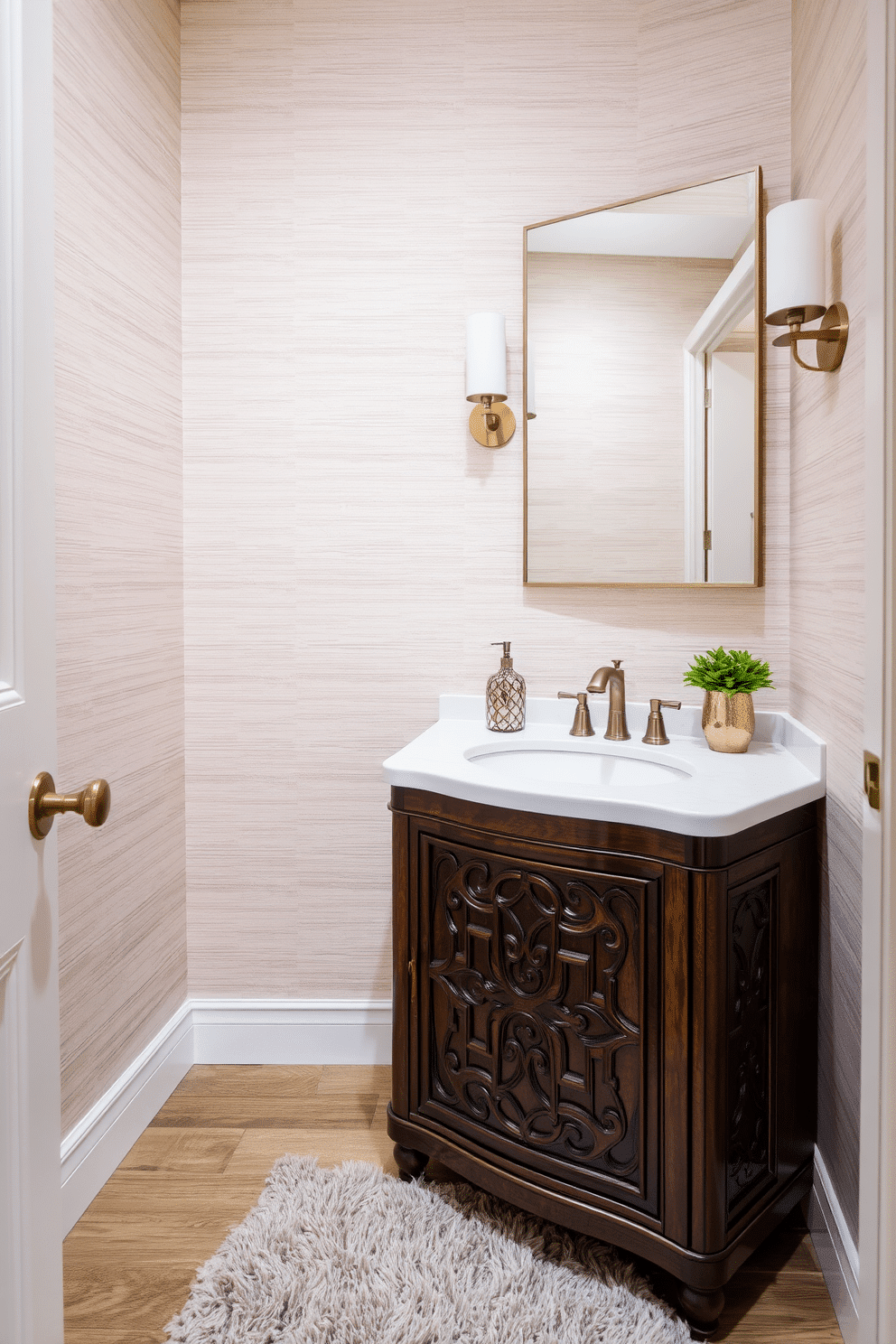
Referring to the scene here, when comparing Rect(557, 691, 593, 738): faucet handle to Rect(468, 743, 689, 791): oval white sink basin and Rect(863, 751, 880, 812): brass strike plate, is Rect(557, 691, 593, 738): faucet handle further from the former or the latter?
Rect(863, 751, 880, 812): brass strike plate

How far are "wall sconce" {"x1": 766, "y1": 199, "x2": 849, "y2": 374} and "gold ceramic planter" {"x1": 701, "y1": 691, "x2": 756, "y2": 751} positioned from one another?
0.63 metres

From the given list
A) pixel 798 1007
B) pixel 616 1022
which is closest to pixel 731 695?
pixel 798 1007

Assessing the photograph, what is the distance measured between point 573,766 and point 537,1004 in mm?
542

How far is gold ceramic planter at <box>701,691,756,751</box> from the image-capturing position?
1.69 meters

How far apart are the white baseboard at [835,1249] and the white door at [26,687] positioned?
3.65ft

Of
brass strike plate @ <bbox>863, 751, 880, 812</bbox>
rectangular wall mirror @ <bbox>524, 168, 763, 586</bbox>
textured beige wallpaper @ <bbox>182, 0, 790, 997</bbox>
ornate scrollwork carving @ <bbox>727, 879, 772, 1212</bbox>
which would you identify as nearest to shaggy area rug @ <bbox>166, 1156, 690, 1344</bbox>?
ornate scrollwork carving @ <bbox>727, 879, 772, 1212</bbox>

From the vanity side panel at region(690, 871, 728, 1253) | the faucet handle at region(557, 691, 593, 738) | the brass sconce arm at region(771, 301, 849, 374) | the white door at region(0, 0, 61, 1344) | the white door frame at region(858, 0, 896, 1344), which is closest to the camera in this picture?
the white door at region(0, 0, 61, 1344)

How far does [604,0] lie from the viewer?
6.23 ft

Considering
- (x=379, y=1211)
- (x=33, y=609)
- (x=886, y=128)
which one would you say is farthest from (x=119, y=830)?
(x=886, y=128)

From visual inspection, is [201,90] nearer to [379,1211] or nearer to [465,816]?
[465,816]

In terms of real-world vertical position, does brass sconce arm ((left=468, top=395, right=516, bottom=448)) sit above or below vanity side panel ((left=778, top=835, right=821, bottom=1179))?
above

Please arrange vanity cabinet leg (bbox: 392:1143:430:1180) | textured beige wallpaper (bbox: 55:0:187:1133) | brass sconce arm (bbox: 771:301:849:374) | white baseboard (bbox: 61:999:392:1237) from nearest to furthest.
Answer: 1. brass sconce arm (bbox: 771:301:849:374)
2. textured beige wallpaper (bbox: 55:0:187:1133)
3. vanity cabinet leg (bbox: 392:1143:430:1180)
4. white baseboard (bbox: 61:999:392:1237)

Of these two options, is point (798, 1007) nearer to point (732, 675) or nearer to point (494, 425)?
point (732, 675)

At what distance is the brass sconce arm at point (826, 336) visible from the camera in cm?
139
